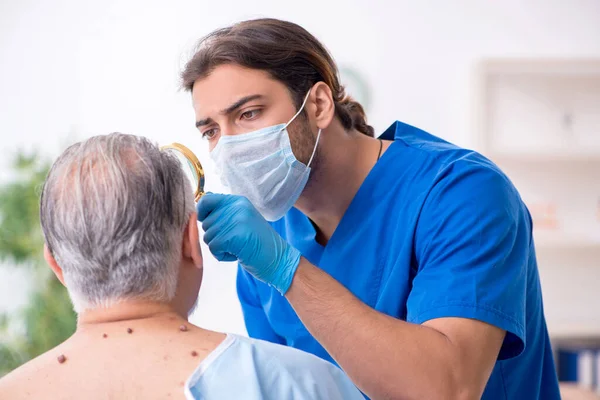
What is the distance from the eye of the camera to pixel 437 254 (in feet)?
4.31

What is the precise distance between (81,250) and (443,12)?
9.50 feet

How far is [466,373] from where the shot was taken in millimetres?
1183

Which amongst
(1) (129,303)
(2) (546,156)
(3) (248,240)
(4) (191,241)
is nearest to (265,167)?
(3) (248,240)

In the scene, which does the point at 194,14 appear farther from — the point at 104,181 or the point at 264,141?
the point at 104,181

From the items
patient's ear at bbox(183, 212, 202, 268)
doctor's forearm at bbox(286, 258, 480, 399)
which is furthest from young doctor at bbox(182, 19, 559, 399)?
patient's ear at bbox(183, 212, 202, 268)

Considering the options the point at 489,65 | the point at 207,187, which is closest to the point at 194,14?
the point at 207,187

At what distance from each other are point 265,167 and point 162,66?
2.03 m

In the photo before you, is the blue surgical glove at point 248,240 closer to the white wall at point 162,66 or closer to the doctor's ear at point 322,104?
the doctor's ear at point 322,104

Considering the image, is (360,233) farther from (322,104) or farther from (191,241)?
(191,241)

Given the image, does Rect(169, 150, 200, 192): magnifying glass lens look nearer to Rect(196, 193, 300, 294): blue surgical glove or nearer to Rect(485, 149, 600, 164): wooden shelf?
Rect(196, 193, 300, 294): blue surgical glove

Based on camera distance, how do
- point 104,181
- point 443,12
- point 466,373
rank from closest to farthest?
1. point 104,181
2. point 466,373
3. point 443,12

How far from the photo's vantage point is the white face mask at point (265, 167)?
1517 millimetres

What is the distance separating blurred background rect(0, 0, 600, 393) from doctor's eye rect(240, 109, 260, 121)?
6.05ft

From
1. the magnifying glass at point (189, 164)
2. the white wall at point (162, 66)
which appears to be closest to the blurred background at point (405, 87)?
the white wall at point (162, 66)
